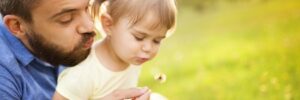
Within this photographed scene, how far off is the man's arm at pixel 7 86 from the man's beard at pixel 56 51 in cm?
9

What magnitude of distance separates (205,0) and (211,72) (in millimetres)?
312

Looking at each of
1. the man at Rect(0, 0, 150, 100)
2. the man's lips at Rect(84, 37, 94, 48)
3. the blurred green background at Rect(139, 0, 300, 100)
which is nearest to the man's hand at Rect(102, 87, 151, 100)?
the man at Rect(0, 0, 150, 100)

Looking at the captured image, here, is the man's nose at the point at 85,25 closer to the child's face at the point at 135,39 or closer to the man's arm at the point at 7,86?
the child's face at the point at 135,39

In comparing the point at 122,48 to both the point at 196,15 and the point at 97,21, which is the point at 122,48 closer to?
the point at 97,21

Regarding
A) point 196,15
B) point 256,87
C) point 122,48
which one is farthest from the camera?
point 196,15

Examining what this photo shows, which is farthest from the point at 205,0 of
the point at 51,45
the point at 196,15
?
the point at 51,45

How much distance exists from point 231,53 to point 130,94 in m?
1.30

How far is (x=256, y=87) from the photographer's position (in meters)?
2.60

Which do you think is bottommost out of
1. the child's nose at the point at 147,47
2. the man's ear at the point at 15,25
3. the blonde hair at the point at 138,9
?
the man's ear at the point at 15,25

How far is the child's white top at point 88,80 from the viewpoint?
1.41 m

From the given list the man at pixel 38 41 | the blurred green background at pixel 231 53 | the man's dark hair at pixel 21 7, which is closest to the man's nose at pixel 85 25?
the man at pixel 38 41

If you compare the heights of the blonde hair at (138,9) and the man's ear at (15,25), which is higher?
the blonde hair at (138,9)

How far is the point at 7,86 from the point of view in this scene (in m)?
1.45

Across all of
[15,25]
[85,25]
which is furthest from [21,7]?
[85,25]
